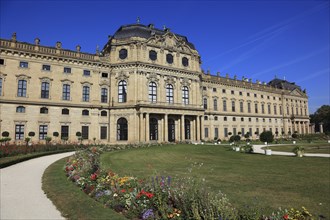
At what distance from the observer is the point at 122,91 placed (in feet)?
140

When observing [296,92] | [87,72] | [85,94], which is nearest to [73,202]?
[85,94]

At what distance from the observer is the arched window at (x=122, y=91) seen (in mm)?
42425

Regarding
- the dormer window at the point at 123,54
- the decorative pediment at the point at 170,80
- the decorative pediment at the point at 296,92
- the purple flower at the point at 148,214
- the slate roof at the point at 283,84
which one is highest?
the slate roof at the point at 283,84

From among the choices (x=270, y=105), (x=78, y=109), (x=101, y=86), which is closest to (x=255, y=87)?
(x=270, y=105)

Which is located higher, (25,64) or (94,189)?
(25,64)

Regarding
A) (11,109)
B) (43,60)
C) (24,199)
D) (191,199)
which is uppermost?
(43,60)

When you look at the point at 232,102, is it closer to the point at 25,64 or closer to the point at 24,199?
the point at 25,64

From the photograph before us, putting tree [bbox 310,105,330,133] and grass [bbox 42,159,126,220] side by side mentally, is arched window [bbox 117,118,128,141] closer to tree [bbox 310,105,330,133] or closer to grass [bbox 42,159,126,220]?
grass [bbox 42,159,126,220]

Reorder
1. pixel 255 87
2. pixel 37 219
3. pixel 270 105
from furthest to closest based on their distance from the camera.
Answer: pixel 270 105 → pixel 255 87 → pixel 37 219

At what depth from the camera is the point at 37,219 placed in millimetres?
6332

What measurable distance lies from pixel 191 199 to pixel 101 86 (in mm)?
39121

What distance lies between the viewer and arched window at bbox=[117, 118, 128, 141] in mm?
41312

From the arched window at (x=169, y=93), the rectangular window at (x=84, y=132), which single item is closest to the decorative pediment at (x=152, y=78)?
the arched window at (x=169, y=93)

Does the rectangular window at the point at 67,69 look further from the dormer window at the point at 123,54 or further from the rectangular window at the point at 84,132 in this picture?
the rectangular window at the point at 84,132
